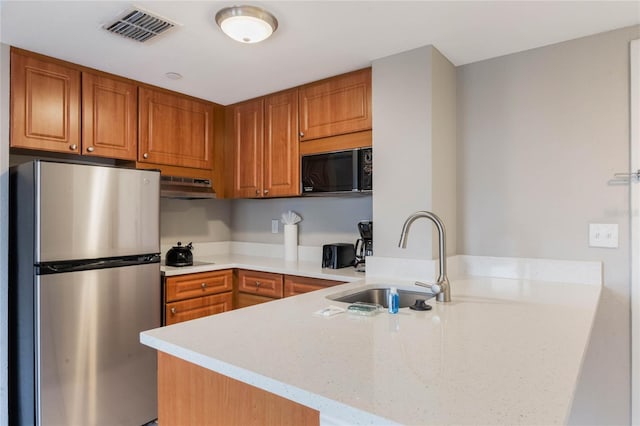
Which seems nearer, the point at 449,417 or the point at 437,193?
the point at 449,417

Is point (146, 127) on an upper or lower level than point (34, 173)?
upper

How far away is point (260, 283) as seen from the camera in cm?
269

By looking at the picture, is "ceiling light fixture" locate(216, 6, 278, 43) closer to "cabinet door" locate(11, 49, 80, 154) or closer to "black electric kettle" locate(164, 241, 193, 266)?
"cabinet door" locate(11, 49, 80, 154)

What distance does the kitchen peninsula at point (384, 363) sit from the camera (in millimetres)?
723

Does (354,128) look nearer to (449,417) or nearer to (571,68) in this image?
(571,68)

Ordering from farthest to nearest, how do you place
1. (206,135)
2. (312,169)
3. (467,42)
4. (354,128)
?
(206,135) < (312,169) < (354,128) < (467,42)

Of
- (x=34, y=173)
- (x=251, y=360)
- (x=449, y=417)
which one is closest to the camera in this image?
(x=449, y=417)

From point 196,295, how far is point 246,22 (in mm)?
1760

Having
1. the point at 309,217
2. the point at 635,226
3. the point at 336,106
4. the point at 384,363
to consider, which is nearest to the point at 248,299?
the point at 309,217

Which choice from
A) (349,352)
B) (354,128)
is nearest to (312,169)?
(354,128)

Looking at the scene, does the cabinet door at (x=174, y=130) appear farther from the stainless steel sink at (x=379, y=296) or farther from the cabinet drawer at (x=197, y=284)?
the stainless steel sink at (x=379, y=296)

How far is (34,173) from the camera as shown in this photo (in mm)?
1864

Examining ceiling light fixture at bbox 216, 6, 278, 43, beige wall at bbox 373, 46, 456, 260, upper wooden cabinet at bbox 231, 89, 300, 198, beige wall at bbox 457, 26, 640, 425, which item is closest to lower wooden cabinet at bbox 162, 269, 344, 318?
beige wall at bbox 373, 46, 456, 260

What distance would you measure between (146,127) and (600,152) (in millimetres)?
2752
